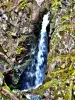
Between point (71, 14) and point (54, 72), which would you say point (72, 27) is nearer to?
point (71, 14)

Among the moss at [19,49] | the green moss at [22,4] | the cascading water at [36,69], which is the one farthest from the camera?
the green moss at [22,4]

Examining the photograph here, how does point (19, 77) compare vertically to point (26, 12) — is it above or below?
below

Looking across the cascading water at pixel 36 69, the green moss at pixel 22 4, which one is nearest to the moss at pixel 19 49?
the cascading water at pixel 36 69

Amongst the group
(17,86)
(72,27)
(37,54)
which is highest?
(72,27)

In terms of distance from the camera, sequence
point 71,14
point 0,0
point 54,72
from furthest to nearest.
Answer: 1. point 0,0
2. point 71,14
3. point 54,72

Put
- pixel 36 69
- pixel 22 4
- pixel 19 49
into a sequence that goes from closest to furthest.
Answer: pixel 19 49 → pixel 36 69 → pixel 22 4

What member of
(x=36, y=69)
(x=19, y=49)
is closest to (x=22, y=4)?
(x=19, y=49)

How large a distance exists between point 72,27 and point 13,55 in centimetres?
444

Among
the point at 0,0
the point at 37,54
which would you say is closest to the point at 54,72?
the point at 37,54

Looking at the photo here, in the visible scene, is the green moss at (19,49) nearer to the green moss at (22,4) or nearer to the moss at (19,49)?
the moss at (19,49)

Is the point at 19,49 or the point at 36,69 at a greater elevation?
the point at 19,49

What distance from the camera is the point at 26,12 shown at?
75.9 feet

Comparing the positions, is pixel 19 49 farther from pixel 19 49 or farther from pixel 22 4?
pixel 22 4

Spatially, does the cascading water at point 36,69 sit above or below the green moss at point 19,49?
below
